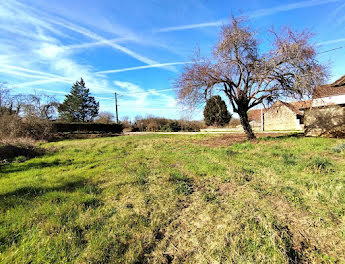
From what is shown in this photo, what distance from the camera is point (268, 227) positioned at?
200 cm

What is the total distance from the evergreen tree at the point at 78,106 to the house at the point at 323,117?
43480mm

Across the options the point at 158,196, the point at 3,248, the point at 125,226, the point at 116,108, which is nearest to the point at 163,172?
the point at 158,196

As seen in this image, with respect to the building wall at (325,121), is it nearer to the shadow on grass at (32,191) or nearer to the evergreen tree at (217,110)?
the evergreen tree at (217,110)

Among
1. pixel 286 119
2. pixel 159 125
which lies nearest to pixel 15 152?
pixel 159 125

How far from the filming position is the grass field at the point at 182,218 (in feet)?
5.77

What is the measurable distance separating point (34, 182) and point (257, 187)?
5513 millimetres

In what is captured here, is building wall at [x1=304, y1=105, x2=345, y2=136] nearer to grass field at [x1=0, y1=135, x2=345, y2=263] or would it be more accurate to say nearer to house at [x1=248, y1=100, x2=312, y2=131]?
grass field at [x1=0, y1=135, x2=345, y2=263]

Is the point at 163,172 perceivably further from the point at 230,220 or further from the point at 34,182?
the point at 34,182

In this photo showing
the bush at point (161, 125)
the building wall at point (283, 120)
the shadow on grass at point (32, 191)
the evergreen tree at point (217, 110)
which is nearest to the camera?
the shadow on grass at point (32, 191)

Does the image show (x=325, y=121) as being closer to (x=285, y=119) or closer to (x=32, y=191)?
(x=32, y=191)

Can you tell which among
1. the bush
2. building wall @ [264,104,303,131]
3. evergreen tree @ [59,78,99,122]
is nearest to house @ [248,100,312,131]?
building wall @ [264,104,303,131]

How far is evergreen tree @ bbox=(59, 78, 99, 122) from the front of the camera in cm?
3918

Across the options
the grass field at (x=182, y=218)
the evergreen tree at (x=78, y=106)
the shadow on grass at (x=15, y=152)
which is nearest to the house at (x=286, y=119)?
the grass field at (x=182, y=218)

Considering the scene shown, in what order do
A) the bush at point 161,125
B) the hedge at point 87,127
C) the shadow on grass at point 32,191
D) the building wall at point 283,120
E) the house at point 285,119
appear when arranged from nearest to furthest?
the shadow on grass at point 32,191, the house at point 285,119, the hedge at point 87,127, the building wall at point 283,120, the bush at point 161,125
